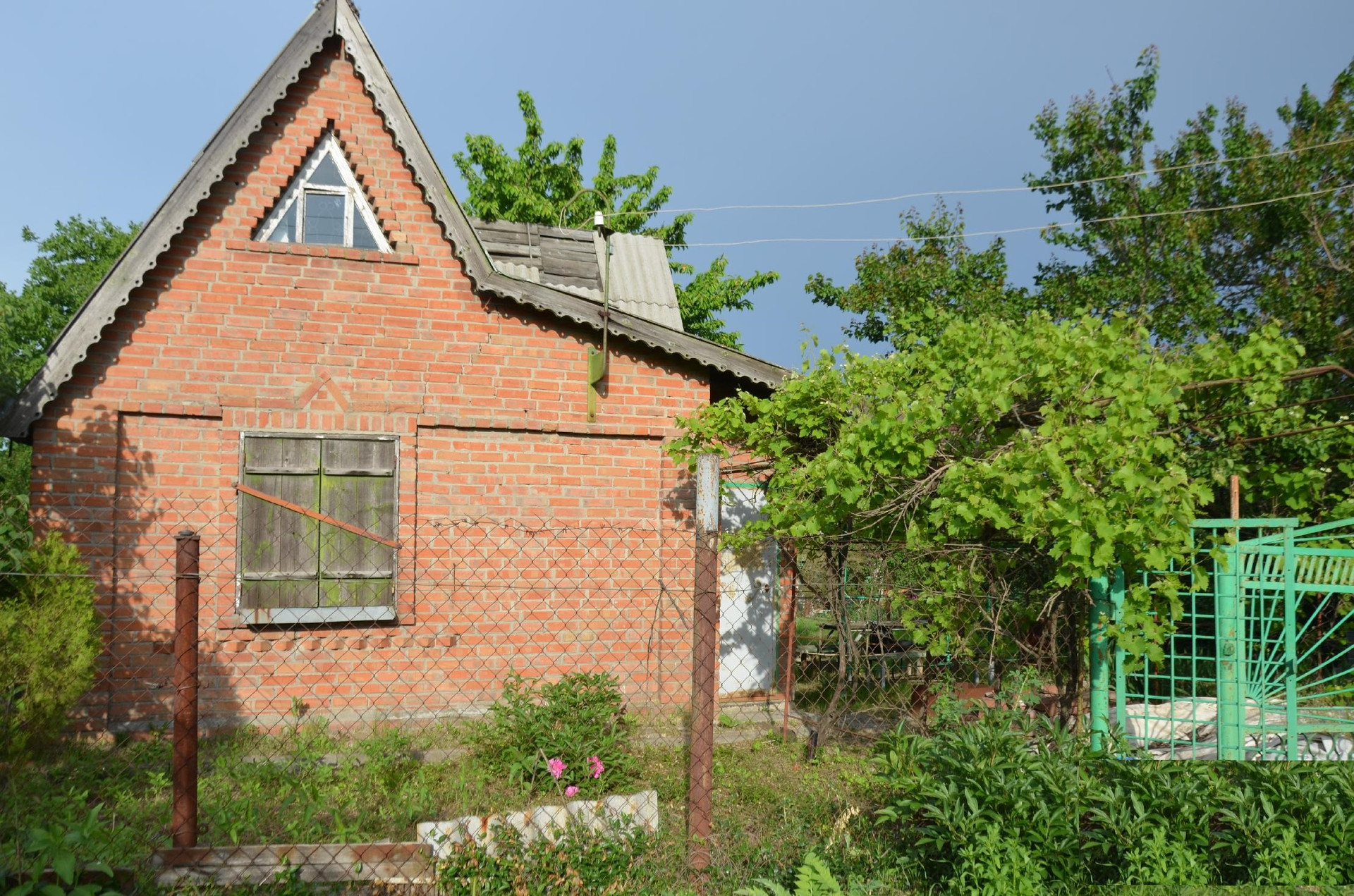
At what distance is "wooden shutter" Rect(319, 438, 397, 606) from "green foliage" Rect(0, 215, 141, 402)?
23569 millimetres

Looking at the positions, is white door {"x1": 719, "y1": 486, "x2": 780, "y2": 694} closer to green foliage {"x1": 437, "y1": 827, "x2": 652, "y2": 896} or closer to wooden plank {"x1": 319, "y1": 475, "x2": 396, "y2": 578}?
wooden plank {"x1": 319, "y1": 475, "x2": 396, "y2": 578}

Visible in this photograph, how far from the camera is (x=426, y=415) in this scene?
7.38 m

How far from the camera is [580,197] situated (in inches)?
840

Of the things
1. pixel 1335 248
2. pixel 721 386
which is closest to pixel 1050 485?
pixel 721 386

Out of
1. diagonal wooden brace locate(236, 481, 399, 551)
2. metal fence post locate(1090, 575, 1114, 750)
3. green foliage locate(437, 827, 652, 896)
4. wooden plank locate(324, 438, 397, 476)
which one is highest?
wooden plank locate(324, 438, 397, 476)

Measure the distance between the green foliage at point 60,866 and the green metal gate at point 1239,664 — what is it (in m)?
4.35

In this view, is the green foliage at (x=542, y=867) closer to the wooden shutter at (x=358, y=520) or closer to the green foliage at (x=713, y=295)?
the wooden shutter at (x=358, y=520)

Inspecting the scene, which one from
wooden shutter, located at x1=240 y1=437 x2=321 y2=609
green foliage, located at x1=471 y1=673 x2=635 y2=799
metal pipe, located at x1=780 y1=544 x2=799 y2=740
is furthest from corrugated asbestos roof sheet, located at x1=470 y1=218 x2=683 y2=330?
green foliage, located at x1=471 y1=673 x2=635 y2=799

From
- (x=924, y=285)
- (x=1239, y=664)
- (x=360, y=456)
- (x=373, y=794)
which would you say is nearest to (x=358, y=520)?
(x=360, y=456)

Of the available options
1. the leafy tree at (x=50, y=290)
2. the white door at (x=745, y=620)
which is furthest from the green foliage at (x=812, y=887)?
the leafy tree at (x=50, y=290)

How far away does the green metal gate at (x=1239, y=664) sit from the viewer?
4.64m

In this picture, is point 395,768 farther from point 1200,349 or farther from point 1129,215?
point 1129,215

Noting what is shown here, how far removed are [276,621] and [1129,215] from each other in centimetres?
1604

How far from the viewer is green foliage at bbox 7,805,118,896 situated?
296 centimetres
